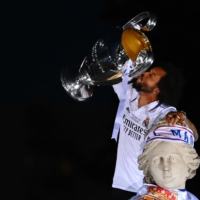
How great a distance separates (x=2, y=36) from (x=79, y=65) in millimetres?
1059

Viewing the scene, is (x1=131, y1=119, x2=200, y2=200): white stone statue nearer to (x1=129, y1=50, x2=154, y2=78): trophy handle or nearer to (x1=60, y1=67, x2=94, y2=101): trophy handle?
(x1=129, y1=50, x2=154, y2=78): trophy handle

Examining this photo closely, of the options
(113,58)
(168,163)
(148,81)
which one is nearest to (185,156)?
(168,163)

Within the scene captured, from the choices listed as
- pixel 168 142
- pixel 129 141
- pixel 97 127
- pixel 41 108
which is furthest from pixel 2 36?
pixel 168 142

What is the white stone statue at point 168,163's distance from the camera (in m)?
2.11

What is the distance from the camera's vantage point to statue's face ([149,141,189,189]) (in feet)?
6.93

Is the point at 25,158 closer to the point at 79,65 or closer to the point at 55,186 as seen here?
the point at 55,186

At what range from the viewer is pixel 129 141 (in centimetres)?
269

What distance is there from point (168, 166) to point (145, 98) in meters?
0.67

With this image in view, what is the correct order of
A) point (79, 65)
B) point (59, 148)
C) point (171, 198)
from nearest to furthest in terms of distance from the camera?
1. point (171, 198)
2. point (79, 65)
3. point (59, 148)

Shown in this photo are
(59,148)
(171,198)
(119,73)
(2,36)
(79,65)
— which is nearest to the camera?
(171,198)

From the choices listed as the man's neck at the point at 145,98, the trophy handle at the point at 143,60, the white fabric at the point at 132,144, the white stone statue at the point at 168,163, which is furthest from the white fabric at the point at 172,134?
the man's neck at the point at 145,98

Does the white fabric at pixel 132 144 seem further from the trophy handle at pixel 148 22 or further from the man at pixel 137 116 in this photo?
the trophy handle at pixel 148 22

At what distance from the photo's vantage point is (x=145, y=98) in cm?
274

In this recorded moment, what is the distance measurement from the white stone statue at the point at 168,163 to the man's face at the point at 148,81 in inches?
22.7
